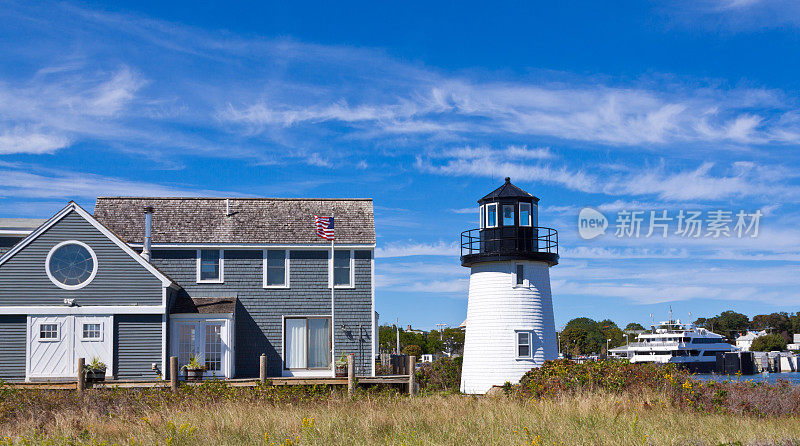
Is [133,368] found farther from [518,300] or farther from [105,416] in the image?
[518,300]

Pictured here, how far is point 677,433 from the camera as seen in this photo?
12797mm

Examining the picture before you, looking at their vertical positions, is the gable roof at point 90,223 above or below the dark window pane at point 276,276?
above

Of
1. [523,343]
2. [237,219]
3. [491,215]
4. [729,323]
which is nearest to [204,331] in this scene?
[237,219]

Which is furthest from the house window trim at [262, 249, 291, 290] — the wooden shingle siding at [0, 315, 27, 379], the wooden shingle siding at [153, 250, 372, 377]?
the wooden shingle siding at [0, 315, 27, 379]

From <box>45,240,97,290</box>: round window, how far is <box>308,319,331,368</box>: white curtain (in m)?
7.53

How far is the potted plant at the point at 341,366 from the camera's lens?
86.3 ft

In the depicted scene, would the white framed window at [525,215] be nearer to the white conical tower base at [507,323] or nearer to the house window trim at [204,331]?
the white conical tower base at [507,323]

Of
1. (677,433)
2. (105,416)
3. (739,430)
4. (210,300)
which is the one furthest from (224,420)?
(210,300)

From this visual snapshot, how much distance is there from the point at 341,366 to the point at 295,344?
2.03 meters

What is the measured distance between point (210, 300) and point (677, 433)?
60.1 ft

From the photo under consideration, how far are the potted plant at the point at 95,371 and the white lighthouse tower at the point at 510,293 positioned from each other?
13889 mm

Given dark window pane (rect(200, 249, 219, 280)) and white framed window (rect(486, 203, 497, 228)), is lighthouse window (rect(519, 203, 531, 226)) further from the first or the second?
dark window pane (rect(200, 249, 219, 280))

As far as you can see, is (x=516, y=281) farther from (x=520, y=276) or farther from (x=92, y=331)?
(x=92, y=331)

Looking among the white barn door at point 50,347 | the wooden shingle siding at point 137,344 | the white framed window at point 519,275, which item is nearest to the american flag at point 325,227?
the wooden shingle siding at point 137,344
